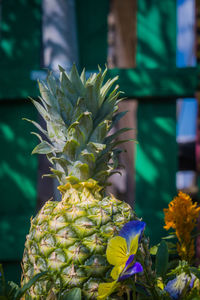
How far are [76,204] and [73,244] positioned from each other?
0.20 metres

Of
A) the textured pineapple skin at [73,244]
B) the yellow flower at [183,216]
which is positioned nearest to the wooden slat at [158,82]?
the yellow flower at [183,216]

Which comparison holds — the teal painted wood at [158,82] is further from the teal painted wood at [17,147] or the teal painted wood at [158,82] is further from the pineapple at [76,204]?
the pineapple at [76,204]

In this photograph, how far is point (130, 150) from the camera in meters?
4.18

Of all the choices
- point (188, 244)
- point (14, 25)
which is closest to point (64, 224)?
point (188, 244)

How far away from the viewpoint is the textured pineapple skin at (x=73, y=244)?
1.33 metres

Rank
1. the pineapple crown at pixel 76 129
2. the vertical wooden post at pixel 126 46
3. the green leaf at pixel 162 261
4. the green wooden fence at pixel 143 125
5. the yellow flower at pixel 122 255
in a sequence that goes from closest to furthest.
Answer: the yellow flower at pixel 122 255 < the green leaf at pixel 162 261 < the pineapple crown at pixel 76 129 < the green wooden fence at pixel 143 125 < the vertical wooden post at pixel 126 46

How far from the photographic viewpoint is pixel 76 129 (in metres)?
1.59

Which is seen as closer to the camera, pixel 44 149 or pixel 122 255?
pixel 122 255

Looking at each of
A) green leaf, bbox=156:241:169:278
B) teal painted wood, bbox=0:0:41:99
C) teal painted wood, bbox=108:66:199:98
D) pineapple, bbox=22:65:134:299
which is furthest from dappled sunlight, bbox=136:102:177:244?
green leaf, bbox=156:241:169:278

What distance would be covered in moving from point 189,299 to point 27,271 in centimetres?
73

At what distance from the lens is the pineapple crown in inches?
63.4

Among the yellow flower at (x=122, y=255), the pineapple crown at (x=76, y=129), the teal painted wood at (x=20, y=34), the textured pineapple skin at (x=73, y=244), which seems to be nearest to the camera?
the yellow flower at (x=122, y=255)

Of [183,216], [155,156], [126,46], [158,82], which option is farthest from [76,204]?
[126,46]

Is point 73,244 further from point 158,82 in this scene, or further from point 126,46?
point 126,46
